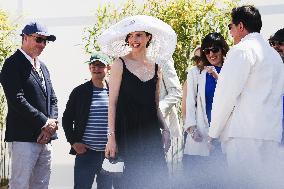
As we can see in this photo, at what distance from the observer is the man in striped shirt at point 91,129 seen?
3820 millimetres

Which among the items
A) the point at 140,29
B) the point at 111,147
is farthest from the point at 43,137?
the point at 140,29

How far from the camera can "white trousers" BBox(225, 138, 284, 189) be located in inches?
105

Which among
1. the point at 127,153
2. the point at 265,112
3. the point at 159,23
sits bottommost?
the point at 127,153

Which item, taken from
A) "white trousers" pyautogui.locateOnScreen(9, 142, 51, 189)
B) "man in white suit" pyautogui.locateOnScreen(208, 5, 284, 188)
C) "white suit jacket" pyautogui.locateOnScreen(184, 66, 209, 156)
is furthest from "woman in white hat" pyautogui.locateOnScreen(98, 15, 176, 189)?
"white trousers" pyautogui.locateOnScreen(9, 142, 51, 189)

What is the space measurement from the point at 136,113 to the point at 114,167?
0.98 ft

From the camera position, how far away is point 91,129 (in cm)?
384

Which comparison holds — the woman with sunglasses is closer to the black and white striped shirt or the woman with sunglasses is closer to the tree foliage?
the black and white striped shirt

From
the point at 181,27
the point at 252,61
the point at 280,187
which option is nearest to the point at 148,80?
the point at 252,61

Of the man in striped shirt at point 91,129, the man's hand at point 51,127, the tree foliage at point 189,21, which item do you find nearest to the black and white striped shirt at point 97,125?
the man in striped shirt at point 91,129

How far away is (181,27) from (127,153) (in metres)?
2.64

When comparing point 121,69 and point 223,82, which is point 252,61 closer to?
point 223,82

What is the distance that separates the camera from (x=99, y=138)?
3.82 m

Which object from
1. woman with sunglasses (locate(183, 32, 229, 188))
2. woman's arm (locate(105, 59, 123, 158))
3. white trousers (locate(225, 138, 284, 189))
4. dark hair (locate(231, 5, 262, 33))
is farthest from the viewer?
woman with sunglasses (locate(183, 32, 229, 188))

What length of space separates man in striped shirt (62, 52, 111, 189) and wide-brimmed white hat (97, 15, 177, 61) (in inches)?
34.3
